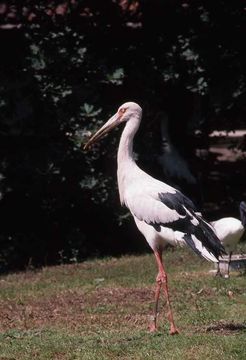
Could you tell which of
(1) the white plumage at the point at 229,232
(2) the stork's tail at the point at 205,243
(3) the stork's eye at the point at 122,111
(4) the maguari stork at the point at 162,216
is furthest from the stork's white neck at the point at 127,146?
(1) the white plumage at the point at 229,232

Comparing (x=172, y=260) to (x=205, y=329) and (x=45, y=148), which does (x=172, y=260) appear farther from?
(x=205, y=329)

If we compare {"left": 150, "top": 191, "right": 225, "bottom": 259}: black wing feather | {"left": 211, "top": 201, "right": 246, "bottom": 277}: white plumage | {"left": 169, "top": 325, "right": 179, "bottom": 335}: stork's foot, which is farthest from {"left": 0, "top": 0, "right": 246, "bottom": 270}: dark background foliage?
{"left": 169, "top": 325, "right": 179, "bottom": 335}: stork's foot

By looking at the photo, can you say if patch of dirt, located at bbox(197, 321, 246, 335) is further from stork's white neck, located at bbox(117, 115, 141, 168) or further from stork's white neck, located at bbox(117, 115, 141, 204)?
stork's white neck, located at bbox(117, 115, 141, 168)

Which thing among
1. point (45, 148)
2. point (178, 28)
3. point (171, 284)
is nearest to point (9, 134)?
point (45, 148)

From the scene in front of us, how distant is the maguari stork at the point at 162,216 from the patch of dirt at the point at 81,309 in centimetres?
78

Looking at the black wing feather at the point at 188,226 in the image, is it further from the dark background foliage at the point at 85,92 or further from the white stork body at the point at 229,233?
the dark background foliage at the point at 85,92

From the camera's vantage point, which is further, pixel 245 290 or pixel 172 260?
pixel 172 260

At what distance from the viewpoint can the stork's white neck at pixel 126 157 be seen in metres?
9.19

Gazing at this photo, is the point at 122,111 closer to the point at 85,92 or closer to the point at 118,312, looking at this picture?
the point at 118,312

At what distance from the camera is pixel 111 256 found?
13984 millimetres

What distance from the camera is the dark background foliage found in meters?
13.7

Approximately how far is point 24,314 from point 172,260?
128 inches

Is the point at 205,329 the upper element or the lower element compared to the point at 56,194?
lower

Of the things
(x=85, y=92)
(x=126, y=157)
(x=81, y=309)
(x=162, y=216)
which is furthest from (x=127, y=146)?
(x=85, y=92)
